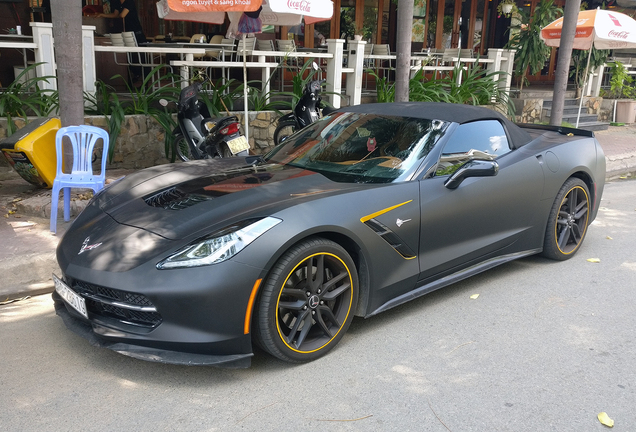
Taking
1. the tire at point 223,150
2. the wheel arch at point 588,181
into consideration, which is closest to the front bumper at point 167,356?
the wheel arch at point 588,181

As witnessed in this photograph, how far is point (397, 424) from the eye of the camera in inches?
114


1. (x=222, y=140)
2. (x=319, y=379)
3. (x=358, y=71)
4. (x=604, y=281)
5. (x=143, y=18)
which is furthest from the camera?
(x=143, y=18)

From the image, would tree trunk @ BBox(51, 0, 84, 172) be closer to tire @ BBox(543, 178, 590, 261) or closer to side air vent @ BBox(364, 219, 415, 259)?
side air vent @ BBox(364, 219, 415, 259)

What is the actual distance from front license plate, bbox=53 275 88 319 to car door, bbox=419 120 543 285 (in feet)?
7.01

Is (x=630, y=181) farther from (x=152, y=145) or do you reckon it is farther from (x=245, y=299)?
(x=245, y=299)

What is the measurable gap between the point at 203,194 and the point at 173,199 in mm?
194

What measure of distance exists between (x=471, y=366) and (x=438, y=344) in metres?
0.32

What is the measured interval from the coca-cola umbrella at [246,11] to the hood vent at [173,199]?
3342 millimetres

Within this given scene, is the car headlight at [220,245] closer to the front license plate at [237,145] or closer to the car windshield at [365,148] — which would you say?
the car windshield at [365,148]

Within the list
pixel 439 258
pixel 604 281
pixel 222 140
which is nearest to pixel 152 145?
pixel 222 140

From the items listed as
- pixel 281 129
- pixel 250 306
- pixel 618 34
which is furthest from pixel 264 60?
pixel 250 306

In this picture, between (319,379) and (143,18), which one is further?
(143,18)

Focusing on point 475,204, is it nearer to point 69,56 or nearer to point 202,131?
point 69,56

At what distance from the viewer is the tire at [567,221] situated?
5.14 metres
